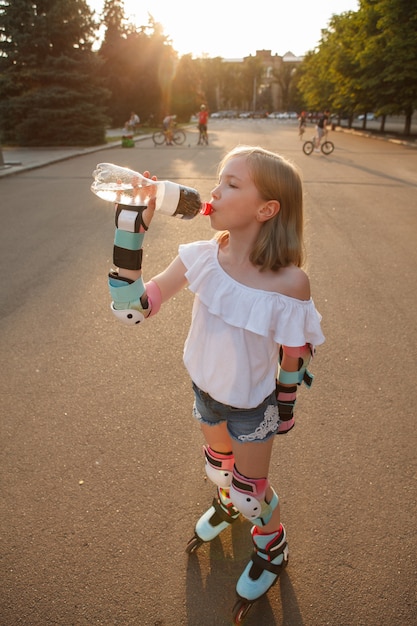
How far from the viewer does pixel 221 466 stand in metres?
2.08

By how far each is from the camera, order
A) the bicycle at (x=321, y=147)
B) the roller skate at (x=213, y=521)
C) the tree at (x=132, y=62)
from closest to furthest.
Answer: the roller skate at (x=213, y=521) < the bicycle at (x=321, y=147) < the tree at (x=132, y=62)

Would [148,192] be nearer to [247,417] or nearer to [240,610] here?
[247,417]

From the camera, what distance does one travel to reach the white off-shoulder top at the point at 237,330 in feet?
5.63

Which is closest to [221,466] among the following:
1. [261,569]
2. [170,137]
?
[261,569]

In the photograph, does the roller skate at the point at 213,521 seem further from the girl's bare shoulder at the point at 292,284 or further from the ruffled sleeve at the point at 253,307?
the girl's bare shoulder at the point at 292,284

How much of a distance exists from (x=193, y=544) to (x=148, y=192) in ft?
5.32

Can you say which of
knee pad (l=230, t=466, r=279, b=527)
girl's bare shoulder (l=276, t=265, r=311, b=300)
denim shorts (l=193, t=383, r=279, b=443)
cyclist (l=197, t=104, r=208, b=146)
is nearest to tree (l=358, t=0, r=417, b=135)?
cyclist (l=197, t=104, r=208, b=146)

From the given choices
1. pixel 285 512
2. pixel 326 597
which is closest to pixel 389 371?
pixel 285 512

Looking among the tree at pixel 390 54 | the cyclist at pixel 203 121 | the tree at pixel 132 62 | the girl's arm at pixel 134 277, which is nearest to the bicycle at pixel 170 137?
the cyclist at pixel 203 121

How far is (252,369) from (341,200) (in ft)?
30.2

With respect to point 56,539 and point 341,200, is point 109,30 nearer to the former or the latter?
point 341,200

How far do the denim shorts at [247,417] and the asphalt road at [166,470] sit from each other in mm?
779

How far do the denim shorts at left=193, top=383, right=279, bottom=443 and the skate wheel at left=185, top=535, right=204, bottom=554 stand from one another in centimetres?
71

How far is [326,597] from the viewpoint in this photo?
2.11 metres
